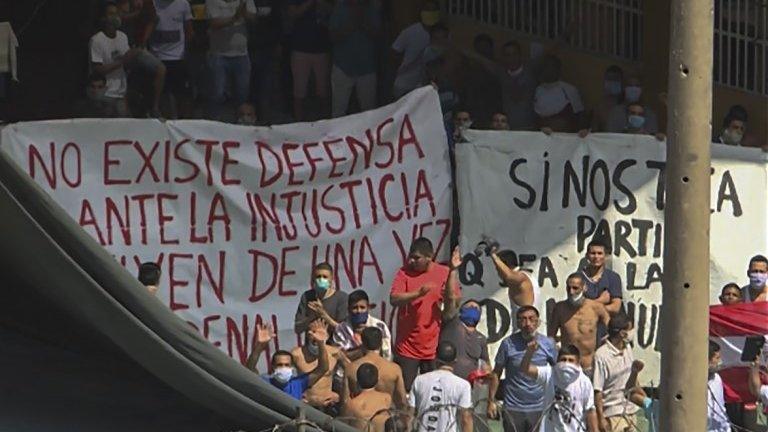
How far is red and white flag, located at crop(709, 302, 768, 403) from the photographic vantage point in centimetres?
1590

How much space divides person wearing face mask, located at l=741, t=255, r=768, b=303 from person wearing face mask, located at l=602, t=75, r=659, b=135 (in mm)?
2160

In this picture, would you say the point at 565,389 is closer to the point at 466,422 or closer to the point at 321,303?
the point at 466,422

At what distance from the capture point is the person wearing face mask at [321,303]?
15.6m

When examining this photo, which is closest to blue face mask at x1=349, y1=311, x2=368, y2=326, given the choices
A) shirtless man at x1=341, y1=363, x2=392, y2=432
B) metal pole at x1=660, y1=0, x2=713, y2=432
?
shirtless man at x1=341, y1=363, x2=392, y2=432

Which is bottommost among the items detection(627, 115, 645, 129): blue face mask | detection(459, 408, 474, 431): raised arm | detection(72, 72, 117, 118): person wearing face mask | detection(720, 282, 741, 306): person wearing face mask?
detection(459, 408, 474, 431): raised arm

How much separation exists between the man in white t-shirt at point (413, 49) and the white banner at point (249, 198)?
3000mm

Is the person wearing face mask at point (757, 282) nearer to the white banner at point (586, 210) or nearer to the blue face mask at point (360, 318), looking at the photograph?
the white banner at point (586, 210)

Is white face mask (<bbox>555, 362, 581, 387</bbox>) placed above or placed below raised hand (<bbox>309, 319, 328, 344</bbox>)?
below

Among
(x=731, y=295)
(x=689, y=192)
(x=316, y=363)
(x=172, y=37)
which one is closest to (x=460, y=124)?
(x=731, y=295)

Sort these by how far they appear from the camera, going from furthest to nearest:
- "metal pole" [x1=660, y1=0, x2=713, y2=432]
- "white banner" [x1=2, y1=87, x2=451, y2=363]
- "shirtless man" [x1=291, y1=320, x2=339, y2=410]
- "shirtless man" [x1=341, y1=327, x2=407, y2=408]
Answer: "white banner" [x1=2, y1=87, x2=451, y2=363] → "shirtless man" [x1=291, y1=320, x2=339, y2=410] → "shirtless man" [x1=341, y1=327, x2=407, y2=408] → "metal pole" [x1=660, y1=0, x2=713, y2=432]

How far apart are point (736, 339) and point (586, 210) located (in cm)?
231

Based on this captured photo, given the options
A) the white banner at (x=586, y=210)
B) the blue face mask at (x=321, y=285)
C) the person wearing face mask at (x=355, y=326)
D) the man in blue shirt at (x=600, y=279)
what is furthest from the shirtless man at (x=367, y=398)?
the white banner at (x=586, y=210)

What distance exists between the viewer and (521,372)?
15133 millimetres

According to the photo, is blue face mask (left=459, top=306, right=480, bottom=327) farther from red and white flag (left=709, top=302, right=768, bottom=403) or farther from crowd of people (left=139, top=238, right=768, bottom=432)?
red and white flag (left=709, top=302, right=768, bottom=403)
